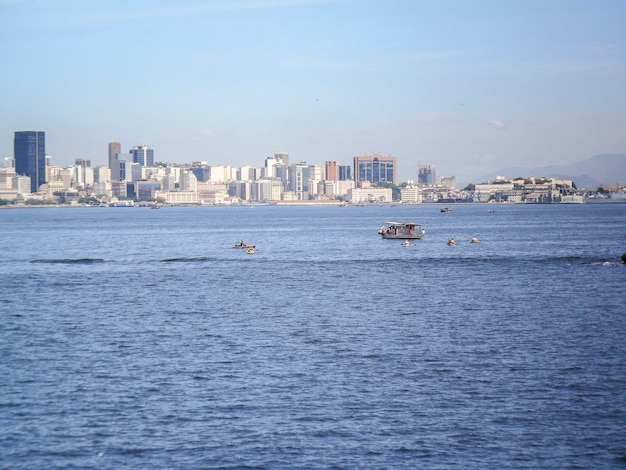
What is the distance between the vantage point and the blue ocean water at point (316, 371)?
24422mm

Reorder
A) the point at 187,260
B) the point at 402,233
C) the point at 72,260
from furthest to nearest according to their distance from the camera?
the point at 402,233 < the point at 72,260 < the point at 187,260

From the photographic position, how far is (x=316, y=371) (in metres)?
32.6

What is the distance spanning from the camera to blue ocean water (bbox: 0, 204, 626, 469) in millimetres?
24422

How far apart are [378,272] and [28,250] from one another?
47785mm

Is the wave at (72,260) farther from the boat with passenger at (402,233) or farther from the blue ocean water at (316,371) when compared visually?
the boat with passenger at (402,233)

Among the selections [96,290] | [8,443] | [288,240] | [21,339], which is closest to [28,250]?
[288,240]

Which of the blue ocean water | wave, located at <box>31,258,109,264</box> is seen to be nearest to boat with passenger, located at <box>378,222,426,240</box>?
wave, located at <box>31,258,109,264</box>

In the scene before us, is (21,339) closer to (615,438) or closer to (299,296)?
(299,296)

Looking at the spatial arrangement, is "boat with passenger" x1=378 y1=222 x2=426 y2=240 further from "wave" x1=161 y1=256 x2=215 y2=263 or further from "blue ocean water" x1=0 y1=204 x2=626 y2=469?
"blue ocean water" x1=0 y1=204 x2=626 y2=469

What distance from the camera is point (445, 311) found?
4762cm

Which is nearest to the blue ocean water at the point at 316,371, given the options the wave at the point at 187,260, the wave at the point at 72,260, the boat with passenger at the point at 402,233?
the wave at the point at 72,260

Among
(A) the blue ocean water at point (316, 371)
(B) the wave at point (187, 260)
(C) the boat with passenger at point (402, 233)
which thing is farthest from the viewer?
(C) the boat with passenger at point (402, 233)

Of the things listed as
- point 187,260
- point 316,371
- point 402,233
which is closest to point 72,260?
point 187,260

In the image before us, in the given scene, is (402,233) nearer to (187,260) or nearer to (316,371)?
(187,260)
